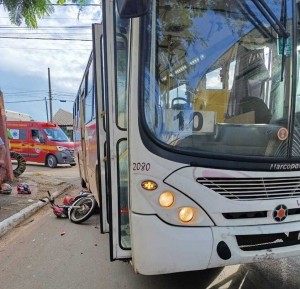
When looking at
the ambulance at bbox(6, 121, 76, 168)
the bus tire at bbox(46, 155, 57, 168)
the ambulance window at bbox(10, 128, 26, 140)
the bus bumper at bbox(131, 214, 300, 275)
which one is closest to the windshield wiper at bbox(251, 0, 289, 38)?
the bus bumper at bbox(131, 214, 300, 275)

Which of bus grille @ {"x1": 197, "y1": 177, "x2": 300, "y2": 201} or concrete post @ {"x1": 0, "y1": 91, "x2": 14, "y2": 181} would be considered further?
concrete post @ {"x1": 0, "y1": 91, "x2": 14, "y2": 181}

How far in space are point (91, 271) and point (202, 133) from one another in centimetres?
245

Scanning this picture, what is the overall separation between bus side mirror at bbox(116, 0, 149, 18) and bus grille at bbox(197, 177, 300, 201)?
132 cm

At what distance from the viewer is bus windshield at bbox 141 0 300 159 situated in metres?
2.89

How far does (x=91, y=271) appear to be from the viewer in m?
4.39

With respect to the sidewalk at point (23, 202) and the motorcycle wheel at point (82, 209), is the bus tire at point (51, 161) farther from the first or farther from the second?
the motorcycle wheel at point (82, 209)

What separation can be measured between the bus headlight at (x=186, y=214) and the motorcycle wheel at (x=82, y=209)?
13.3 feet

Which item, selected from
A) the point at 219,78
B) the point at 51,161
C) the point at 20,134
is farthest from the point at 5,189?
the point at 20,134

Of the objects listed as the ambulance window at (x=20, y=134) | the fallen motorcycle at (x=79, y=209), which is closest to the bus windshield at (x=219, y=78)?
the fallen motorcycle at (x=79, y=209)

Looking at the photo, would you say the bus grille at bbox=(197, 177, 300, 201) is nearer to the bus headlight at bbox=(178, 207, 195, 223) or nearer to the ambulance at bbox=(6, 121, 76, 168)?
the bus headlight at bbox=(178, 207, 195, 223)

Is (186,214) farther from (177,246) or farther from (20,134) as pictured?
(20,134)

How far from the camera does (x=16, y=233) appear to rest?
20.9 feet

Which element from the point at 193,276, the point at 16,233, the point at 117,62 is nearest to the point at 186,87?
the point at 117,62

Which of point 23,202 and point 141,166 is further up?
point 141,166
